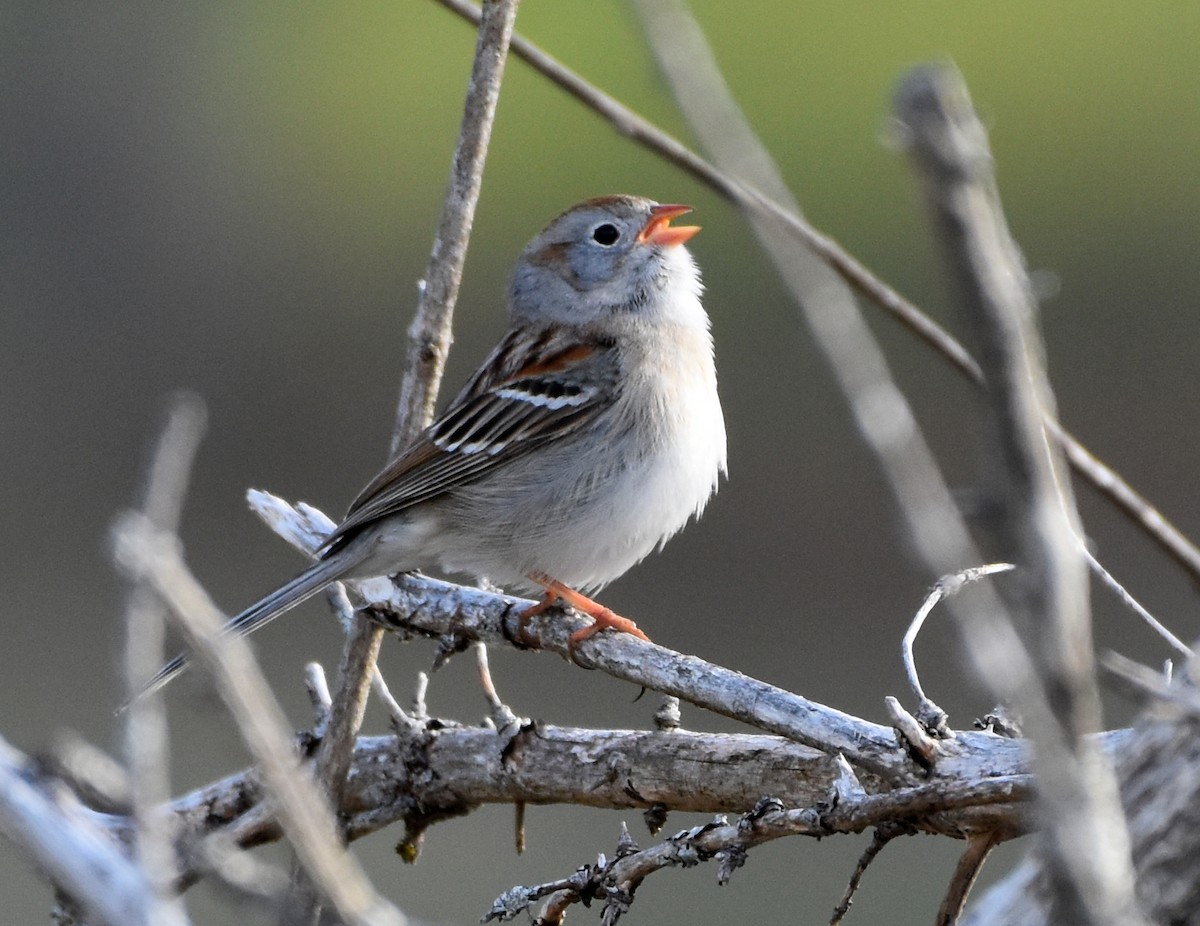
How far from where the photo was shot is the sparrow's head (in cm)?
441

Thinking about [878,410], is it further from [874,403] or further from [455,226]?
[455,226]

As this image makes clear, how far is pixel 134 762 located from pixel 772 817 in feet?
3.82

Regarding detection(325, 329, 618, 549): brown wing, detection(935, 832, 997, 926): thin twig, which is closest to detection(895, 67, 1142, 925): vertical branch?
detection(935, 832, 997, 926): thin twig

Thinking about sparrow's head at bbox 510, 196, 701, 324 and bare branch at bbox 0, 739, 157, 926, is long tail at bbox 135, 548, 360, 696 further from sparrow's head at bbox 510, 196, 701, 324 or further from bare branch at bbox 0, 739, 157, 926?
bare branch at bbox 0, 739, 157, 926

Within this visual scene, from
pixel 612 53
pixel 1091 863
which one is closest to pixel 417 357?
pixel 1091 863

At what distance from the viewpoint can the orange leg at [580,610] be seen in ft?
11.1

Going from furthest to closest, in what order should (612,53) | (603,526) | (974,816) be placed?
1. (612,53)
2. (603,526)
3. (974,816)

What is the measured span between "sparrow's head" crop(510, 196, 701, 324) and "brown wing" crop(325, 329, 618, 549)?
0.20 meters

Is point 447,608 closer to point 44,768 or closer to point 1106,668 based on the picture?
point 44,768

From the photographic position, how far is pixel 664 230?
4.49 metres

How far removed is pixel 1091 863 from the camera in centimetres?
88

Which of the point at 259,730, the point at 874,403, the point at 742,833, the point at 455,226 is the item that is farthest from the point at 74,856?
the point at 455,226

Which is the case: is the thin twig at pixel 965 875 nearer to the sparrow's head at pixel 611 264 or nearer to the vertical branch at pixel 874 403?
the vertical branch at pixel 874 403

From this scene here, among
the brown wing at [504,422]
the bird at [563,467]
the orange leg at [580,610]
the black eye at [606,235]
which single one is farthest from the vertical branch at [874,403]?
the black eye at [606,235]
